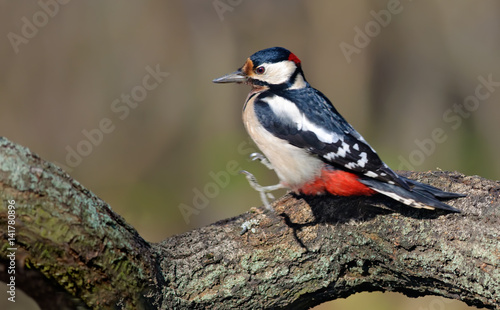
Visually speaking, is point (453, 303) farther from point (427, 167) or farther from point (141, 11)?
point (141, 11)

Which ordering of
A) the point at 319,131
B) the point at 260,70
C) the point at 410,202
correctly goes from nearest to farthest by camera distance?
the point at 410,202 → the point at 319,131 → the point at 260,70

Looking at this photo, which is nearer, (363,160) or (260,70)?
(363,160)

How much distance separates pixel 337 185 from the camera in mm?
2740

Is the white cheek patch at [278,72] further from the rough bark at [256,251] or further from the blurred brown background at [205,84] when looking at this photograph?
the blurred brown background at [205,84]

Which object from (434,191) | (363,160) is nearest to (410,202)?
(434,191)

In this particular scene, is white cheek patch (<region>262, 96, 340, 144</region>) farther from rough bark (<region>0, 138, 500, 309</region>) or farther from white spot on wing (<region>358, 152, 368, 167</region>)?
rough bark (<region>0, 138, 500, 309</region>)

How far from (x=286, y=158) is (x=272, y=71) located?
0.61 m

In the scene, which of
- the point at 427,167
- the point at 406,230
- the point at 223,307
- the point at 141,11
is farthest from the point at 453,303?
the point at 141,11

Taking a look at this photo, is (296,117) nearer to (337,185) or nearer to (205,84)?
(337,185)

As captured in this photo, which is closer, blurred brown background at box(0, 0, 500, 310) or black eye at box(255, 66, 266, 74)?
black eye at box(255, 66, 266, 74)

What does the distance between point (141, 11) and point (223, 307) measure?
3.93m

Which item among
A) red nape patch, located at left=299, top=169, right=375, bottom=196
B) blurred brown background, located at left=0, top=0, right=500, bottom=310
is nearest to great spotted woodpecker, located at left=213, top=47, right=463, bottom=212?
red nape patch, located at left=299, top=169, right=375, bottom=196

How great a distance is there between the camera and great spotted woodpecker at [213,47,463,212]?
2639 mm

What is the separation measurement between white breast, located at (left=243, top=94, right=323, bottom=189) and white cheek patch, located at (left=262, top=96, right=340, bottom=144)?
108mm
